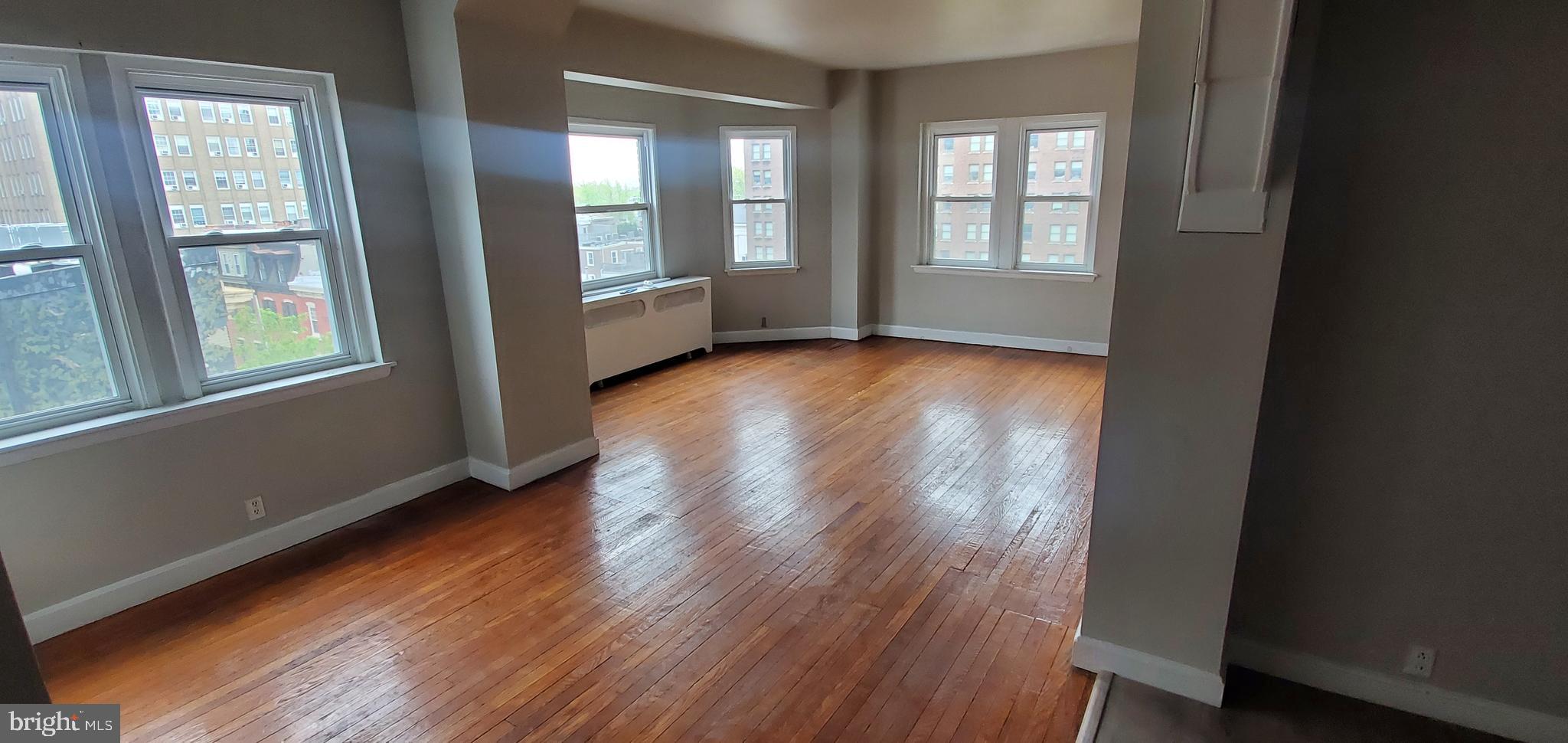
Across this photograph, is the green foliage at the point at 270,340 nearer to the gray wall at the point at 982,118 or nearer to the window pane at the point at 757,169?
the window pane at the point at 757,169

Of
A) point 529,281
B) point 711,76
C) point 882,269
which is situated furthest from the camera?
point 882,269

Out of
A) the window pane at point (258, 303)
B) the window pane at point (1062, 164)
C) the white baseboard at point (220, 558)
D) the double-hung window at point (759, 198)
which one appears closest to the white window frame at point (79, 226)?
the window pane at point (258, 303)

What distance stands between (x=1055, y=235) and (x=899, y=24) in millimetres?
2756

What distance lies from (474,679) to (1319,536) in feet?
9.02

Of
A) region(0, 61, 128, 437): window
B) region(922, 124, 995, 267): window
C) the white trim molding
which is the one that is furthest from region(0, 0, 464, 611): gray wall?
region(922, 124, 995, 267): window

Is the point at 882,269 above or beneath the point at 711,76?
beneath

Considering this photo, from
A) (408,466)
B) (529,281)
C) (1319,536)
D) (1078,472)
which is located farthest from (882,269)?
(1319,536)

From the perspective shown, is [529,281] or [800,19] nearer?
[529,281]

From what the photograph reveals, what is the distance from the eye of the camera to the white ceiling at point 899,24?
439 centimetres

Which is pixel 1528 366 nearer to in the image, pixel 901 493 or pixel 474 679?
pixel 901 493

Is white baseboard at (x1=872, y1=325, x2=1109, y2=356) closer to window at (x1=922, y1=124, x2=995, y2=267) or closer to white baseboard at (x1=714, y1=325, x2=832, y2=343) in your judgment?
white baseboard at (x1=714, y1=325, x2=832, y2=343)

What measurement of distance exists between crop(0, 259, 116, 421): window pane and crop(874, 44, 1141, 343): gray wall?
241 inches

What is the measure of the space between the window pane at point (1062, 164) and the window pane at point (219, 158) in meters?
5.69

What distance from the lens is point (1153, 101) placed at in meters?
1.94
